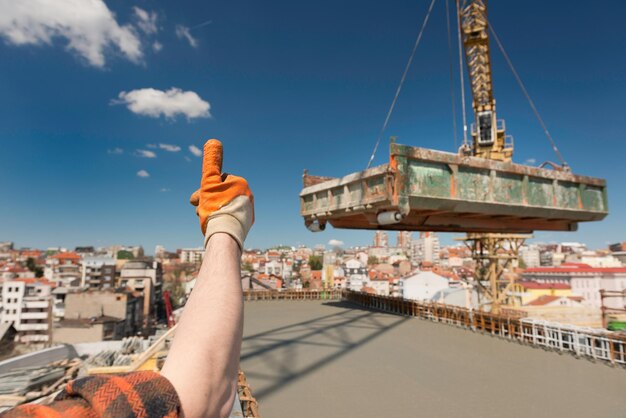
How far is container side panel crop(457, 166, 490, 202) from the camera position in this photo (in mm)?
6758

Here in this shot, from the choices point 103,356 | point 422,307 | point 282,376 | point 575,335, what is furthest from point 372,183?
point 103,356

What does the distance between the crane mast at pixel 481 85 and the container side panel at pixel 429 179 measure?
15713mm

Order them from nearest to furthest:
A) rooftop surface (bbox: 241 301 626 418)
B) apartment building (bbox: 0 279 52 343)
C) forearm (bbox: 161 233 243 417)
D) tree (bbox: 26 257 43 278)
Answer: forearm (bbox: 161 233 243 417) < rooftop surface (bbox: 241 301 626 418) < apartment building (bbox: 0 279 52 343) < tree (bbox: 26 257 43 278)

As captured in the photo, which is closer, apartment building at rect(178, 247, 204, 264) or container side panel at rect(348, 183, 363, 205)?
container side panel at rect(348, 183, 363, 205)

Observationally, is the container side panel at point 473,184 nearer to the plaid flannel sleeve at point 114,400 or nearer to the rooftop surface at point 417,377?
the rooftop surface at point 417,377

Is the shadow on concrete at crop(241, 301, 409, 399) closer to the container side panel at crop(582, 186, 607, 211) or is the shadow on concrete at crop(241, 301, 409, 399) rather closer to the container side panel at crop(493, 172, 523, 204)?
the container side panel at crop(493, 172, 523, 204)

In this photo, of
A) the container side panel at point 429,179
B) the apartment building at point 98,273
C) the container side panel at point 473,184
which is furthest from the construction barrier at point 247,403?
the apartment building at point 98,273

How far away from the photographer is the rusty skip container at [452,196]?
249 inches

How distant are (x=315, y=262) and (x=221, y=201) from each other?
103 meters

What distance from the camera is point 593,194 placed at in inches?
325

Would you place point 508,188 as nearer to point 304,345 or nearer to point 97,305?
point 304,345

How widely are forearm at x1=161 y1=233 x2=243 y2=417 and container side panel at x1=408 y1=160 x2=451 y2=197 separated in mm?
5575

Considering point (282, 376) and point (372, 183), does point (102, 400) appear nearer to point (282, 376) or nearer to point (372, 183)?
point (282, 376)

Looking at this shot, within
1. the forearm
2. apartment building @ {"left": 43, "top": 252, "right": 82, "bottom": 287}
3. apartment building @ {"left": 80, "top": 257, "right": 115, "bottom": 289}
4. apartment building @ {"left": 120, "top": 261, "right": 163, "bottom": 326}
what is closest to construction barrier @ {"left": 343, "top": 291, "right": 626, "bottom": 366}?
the forearm
